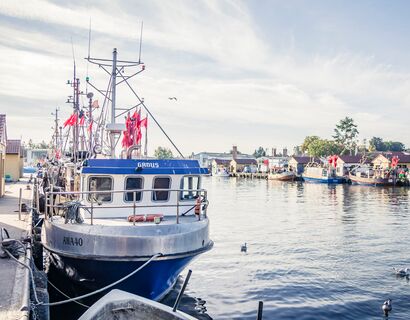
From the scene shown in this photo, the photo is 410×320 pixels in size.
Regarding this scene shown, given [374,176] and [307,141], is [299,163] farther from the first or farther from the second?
[374,176]

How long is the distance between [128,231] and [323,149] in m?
112

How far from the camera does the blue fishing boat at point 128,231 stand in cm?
1112

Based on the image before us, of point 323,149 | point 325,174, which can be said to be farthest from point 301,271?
point 323,149

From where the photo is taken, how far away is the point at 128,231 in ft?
37.2

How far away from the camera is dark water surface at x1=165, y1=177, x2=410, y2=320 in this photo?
1395cm

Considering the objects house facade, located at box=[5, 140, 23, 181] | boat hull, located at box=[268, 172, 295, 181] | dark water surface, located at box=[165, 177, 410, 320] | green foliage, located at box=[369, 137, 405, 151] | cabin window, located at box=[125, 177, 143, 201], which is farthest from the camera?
green foliage, located at box=[369, 137, 405, 151]

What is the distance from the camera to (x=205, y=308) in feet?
45.5

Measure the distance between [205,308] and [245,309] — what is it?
1252 mm

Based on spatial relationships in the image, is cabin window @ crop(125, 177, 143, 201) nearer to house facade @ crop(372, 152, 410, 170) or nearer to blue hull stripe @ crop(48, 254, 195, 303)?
blue hull stripe @ crop(48, 254, 195, 303)

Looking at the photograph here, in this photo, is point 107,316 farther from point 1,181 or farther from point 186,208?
point 1,181

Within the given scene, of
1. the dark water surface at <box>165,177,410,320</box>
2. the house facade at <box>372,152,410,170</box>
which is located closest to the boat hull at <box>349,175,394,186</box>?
the house facade at <box>372,152,410,170</box>

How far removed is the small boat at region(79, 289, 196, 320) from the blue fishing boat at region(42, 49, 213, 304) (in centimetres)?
179

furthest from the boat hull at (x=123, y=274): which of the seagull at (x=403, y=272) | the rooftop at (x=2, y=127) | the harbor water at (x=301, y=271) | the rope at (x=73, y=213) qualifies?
the rooftop at (x=2, y=127)

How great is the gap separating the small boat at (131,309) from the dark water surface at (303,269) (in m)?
5.75
